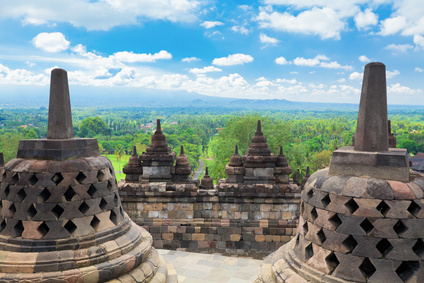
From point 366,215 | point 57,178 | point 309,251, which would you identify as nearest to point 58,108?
point 57,178

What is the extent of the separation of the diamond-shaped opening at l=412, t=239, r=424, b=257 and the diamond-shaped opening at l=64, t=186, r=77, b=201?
424 cm

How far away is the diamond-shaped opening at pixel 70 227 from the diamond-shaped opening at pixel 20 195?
2.34ft

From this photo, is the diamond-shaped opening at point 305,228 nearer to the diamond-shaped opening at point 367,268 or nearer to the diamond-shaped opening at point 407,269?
the diamond-shaped opening at point 367,268

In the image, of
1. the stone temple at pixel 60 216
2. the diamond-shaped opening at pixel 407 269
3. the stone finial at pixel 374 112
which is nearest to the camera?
the diamond-shaped opening at pixel 407 269

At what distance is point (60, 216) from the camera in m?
4.50

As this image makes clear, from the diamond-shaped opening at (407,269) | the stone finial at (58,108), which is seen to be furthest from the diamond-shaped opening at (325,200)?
the stone finial at (58,108)

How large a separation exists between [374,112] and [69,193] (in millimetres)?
4129

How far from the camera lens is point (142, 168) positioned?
→ 31.6 feet

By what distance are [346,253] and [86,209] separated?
3518 mm

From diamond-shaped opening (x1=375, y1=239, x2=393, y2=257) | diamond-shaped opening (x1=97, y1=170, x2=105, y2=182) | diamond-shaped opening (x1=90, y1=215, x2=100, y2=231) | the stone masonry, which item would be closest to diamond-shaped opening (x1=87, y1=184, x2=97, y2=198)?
diamond-shaped opening (x1=97, y1=170, x2=105, y2=182)

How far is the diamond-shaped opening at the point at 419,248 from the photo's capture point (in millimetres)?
3141

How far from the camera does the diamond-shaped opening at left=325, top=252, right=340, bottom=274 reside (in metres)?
3.35

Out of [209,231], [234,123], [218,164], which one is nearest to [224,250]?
[209,231]

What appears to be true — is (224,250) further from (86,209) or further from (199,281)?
(86,209)
